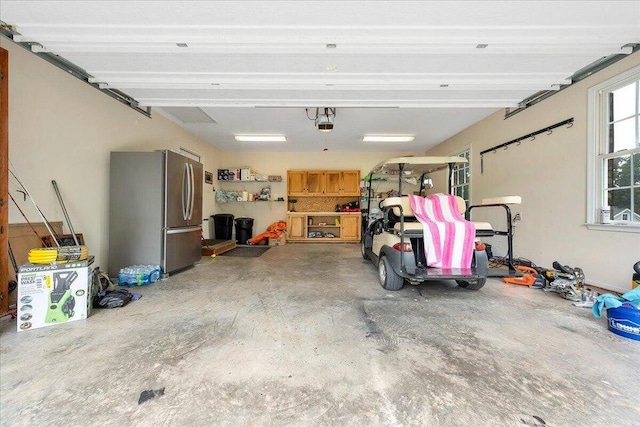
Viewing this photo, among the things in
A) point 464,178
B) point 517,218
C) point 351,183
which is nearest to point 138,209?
point 351,183

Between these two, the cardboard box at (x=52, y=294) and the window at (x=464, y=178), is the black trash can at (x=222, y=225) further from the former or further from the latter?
the window at (x=464, y=178)

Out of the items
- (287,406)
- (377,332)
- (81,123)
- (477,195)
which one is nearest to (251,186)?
(81,123)

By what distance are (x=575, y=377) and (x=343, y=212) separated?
670 cm

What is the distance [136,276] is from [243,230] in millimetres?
4347

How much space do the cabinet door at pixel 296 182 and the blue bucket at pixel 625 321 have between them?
7095 millimetres

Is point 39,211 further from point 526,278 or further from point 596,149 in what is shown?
point 596,149

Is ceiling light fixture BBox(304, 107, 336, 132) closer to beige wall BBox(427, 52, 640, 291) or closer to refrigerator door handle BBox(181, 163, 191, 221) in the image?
refrigerator door handle BBox(181, 163, 191, 221)

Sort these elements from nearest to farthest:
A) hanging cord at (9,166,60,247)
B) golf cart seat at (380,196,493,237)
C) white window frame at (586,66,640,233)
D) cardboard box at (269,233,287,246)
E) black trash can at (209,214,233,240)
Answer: hanging cord at (9,166,60,247) → golf cart seat at (380,196,493,237) → white window frame at (586,66,640,233) → black trash can at (209,214,233,240) → cardboard box at (269,233,287,246)

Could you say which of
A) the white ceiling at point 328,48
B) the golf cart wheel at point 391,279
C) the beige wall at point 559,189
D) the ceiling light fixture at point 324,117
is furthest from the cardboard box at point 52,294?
the beige wall at point 559,189

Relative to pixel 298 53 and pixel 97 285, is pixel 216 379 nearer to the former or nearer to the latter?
pixel 97 285

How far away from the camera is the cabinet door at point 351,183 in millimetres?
8242

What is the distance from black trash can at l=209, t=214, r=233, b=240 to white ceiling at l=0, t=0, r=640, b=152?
12.3 ft

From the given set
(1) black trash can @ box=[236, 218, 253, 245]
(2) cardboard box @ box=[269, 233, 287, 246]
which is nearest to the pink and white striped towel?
(2) cardboard box @ box=[269, 233, 287, 246]

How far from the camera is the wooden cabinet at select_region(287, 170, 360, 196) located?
8250 millimetres
